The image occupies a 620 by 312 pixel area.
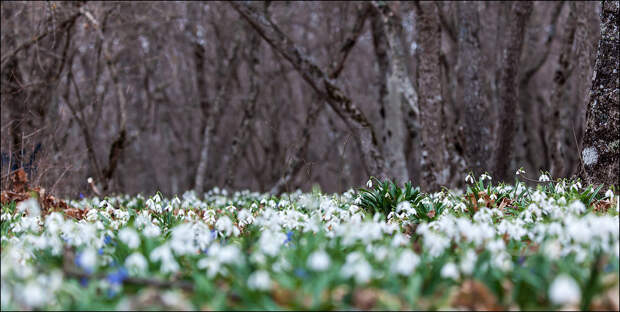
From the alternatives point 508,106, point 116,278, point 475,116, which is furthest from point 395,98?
point 116,278

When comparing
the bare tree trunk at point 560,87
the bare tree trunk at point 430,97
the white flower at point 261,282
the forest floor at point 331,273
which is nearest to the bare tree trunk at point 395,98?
the bare tree trunk at point 430,97

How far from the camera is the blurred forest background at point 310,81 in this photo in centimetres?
919

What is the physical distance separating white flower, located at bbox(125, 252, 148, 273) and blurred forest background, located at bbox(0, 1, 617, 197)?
2.81 m

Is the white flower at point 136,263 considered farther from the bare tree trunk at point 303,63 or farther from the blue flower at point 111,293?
the bare tree trunk at point 303,63

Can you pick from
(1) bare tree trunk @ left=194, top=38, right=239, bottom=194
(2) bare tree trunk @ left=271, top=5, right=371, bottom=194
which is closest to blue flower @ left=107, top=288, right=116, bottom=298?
(2) bare tree trunk @ left=271, top=5, right=371, bottom=194

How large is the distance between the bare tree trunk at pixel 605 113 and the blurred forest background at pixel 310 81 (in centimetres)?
68

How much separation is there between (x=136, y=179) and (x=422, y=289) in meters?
25.0

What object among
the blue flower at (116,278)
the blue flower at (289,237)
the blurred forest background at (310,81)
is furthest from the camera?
the blurred forest background at (310,81)

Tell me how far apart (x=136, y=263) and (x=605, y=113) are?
465cm

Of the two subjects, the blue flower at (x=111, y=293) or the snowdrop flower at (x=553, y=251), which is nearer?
the blue flower at (x=111, y=293)

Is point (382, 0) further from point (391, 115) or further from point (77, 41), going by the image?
point (77, 41)

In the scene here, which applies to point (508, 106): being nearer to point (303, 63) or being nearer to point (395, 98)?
point (395, 98)

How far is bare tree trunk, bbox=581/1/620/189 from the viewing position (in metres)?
5.18

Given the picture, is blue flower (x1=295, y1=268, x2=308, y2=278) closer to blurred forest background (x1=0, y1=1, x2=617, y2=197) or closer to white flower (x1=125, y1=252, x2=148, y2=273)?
white flower (x1=125, y1=252, x2=148, y2=273)
